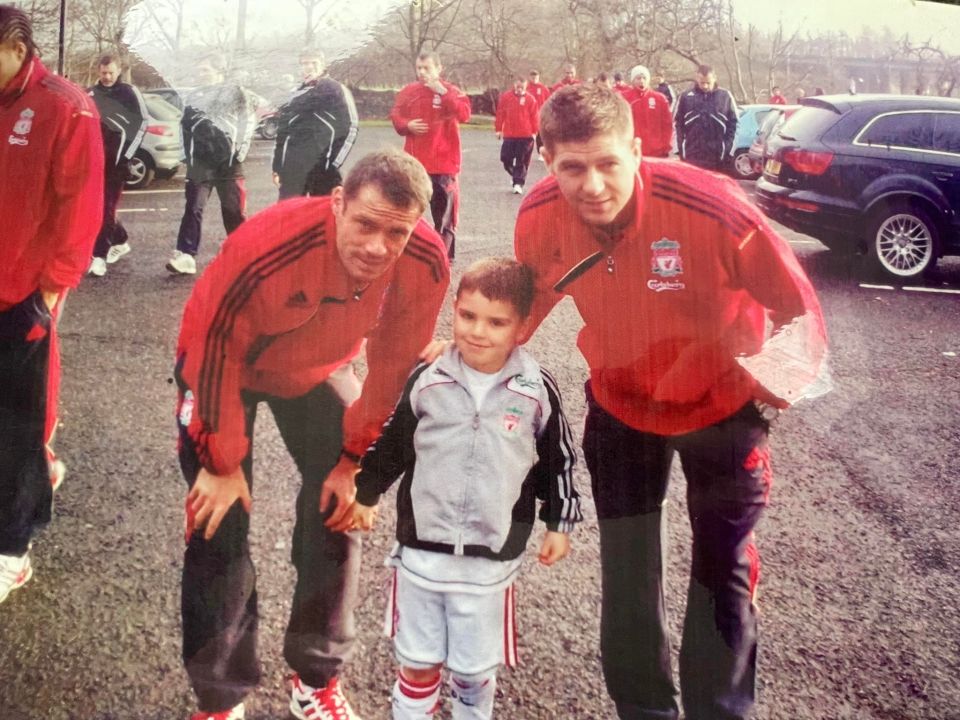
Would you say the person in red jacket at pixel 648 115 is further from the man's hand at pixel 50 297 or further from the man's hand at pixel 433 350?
the man's hand at pixel 50 297

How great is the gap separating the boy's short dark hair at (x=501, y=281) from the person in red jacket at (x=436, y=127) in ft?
0.19

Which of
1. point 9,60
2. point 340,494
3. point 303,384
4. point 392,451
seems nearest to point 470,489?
point 392,451

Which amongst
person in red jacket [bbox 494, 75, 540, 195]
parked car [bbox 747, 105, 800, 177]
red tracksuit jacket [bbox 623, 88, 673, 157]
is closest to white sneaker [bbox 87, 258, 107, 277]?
person in red jacket [bbox 494, 75, 540, 195]

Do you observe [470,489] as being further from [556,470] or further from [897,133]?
[897,133]

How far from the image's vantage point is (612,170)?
1.43 metres

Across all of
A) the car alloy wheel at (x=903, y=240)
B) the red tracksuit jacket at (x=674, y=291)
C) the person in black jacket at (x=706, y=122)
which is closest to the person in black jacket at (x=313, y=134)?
the red tracksuit jacket at (x=674, y=291)

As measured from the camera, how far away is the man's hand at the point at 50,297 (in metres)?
1.63

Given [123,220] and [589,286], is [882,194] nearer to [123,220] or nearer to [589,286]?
[589,286]

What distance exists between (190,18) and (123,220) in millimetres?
398

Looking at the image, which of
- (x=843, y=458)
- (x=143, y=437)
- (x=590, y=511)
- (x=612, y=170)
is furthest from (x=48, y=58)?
(x=843, y=458)

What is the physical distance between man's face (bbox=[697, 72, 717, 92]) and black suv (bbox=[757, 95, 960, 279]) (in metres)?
0.21

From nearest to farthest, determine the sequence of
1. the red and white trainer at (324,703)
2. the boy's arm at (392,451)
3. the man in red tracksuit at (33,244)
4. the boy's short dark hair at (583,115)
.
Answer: the boy's short dark hair at (583,115) < the man in red tracksuit at (33,244) < the boy's arm at (392,451) < the red and white trainer at (324,703)

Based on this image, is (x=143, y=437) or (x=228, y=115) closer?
(x=228, y=115)

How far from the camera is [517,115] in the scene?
1.54 m
